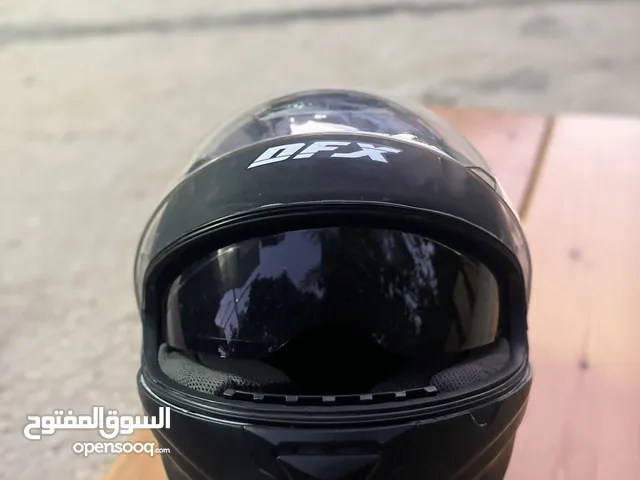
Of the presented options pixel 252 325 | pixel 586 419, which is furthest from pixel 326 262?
pixel 586 419

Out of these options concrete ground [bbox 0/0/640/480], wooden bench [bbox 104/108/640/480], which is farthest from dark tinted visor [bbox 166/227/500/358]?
concrete ground [bbox 0/0/640/480]

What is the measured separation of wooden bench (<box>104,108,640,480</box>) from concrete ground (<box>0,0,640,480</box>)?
0.97 ft

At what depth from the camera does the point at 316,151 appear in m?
0.52

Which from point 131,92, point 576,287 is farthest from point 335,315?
point 131,92

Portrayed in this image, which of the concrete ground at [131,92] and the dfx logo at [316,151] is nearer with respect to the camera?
the dfx logo at [316,151]

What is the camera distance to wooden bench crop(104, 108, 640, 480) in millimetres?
715

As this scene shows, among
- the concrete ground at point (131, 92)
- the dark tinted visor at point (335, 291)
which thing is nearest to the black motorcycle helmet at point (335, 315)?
the dark tinted visor at point (335, 291)

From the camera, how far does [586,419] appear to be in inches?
29.2

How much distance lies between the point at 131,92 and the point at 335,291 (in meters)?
1.51

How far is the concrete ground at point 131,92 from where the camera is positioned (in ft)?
3.59

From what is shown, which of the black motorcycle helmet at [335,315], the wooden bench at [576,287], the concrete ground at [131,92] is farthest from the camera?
the concrete ground at [131,92]

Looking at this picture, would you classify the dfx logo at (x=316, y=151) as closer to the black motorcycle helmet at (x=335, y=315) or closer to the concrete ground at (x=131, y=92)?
the black motorcycle helmet at (x=335, y=315)

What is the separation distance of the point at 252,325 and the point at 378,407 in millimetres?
104

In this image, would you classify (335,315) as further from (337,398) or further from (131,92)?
(131,92)
